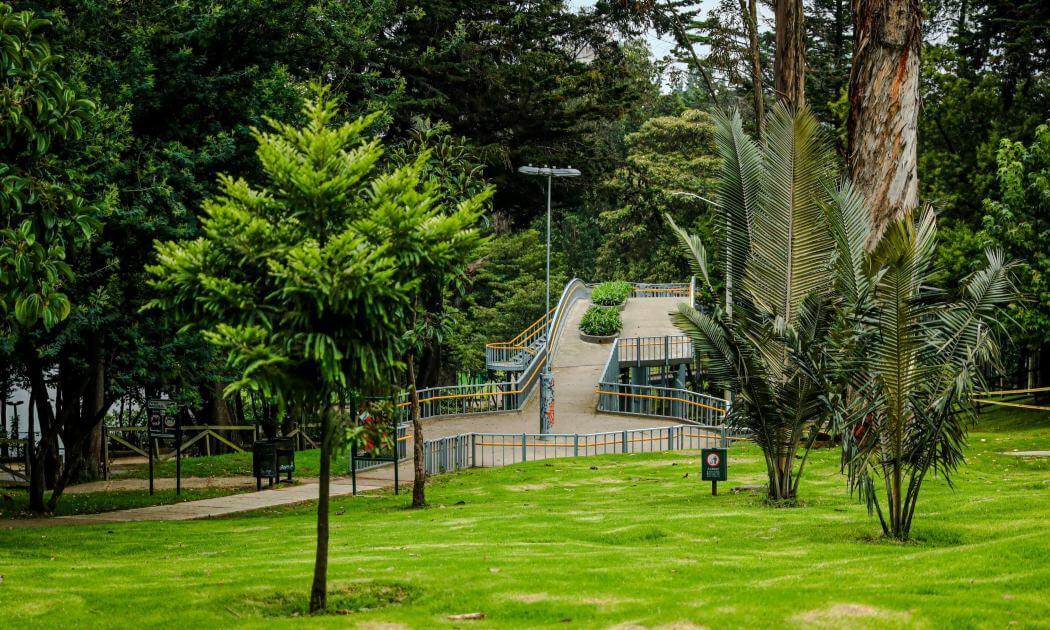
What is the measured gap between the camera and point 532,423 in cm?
3700

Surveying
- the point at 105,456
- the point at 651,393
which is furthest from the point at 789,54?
the point at 651,393

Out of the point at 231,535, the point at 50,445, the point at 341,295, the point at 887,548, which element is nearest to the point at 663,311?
the point at 50,445

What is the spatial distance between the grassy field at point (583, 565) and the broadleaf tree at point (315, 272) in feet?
4.92

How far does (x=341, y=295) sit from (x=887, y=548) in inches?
256

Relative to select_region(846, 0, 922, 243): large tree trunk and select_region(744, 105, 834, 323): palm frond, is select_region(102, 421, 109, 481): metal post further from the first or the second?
select_region(846, 0, 922, 243): large tree trunk

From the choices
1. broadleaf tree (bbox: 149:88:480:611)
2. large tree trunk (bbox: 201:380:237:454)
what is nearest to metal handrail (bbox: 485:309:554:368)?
large tree trunk (bbox: 201:380:237:454)

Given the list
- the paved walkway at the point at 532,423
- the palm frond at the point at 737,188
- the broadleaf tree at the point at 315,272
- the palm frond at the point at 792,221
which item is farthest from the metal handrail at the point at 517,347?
the broadleaf tree at the point at 315,272

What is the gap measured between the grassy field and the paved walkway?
191 cm

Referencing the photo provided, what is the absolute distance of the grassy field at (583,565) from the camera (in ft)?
28.7

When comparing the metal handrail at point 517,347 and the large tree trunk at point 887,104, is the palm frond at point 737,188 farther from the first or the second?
the metal handrail at point 517,347

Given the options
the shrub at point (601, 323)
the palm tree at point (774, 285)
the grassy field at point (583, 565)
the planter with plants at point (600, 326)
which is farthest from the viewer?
the shrub at point (601, 323)

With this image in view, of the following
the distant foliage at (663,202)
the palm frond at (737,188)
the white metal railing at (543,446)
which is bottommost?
the white metal railing at (543,446)

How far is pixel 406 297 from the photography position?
9.34m

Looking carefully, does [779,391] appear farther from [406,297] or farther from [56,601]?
[56,601]
